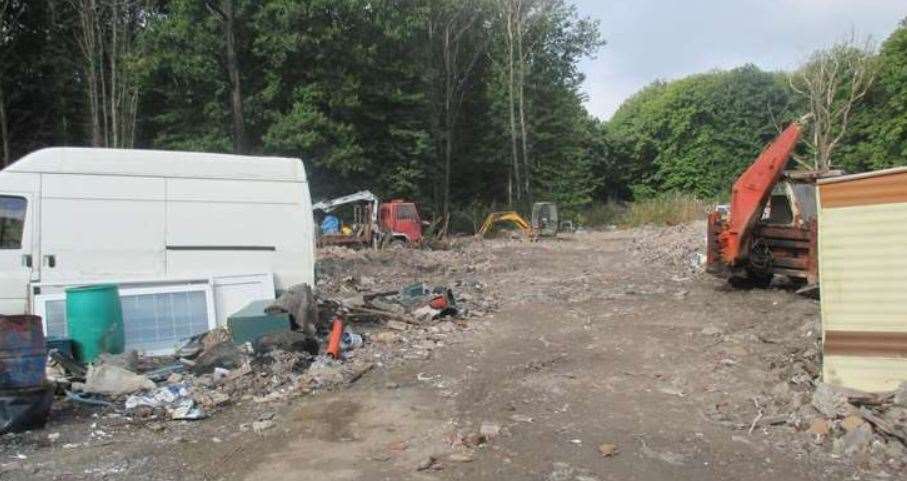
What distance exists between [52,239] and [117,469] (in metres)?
4.86

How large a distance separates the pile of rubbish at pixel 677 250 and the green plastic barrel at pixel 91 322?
12.6 m

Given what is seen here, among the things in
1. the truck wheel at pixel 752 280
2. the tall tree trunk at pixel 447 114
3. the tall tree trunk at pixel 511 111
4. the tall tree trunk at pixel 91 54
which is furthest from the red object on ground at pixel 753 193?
the tall tree trunk at pixel 511 111

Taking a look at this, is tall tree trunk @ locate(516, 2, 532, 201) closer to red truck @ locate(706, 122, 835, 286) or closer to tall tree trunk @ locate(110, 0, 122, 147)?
tall tree trunk @ locate(110, 0, 122, 147)

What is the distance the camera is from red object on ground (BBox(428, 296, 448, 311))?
1147cm

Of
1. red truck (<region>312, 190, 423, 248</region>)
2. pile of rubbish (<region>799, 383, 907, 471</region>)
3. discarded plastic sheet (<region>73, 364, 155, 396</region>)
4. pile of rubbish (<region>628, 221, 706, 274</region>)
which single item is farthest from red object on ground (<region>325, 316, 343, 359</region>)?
red truck (<region>312, 190, 423, 248</region>)

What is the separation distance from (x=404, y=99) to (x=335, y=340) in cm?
2914

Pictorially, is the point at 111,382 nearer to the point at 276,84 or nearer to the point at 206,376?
the point at 206,376

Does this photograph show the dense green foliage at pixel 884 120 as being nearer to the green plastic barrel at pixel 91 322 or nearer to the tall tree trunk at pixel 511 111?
the tall tree trunk at pixel 511 111

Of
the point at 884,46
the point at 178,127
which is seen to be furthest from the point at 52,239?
the point at 884,46

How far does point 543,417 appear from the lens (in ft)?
22.4

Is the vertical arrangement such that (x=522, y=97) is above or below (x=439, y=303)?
above

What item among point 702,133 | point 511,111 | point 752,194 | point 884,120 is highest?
point 511,111

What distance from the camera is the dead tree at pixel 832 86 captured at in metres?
37.6

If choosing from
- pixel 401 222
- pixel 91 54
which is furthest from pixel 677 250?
pixel 91 54
